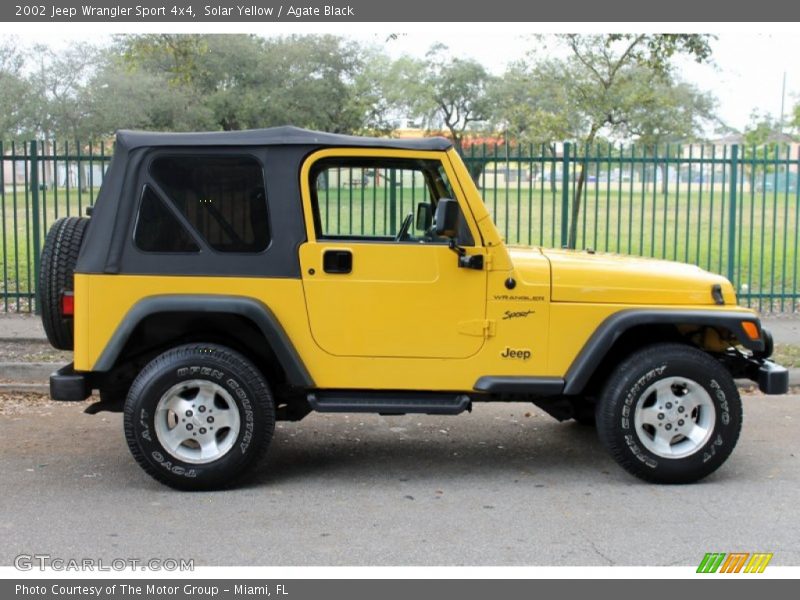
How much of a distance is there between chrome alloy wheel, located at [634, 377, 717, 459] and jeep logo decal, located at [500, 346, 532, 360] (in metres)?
0.73

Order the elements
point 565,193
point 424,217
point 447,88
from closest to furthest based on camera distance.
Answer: point 424,217 < point 565,193 < point 447,88

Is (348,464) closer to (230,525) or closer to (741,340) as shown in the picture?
(230,525)

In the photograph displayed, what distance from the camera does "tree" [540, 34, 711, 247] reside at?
13.1m

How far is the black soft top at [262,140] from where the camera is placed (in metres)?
5.92

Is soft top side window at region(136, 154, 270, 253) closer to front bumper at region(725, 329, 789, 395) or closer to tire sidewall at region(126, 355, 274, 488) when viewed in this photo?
tire sidewall at region(126, 355, 274, 488)

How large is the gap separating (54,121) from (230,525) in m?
16.8

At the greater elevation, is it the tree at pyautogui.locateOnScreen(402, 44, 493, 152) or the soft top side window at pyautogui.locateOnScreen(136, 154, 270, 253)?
the tree at pyautogui.locateOnScreen(402, 44, 493, 152)

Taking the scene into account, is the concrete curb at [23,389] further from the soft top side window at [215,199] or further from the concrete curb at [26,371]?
the soft top side window at [215,199]

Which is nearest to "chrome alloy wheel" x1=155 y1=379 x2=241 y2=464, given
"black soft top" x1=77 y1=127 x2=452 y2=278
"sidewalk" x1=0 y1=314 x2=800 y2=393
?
"black soft top" x1=77 y1=127 x2=452 y2=278

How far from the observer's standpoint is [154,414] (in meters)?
5.79

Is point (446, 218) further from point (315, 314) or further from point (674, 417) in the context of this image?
point (674, 417)

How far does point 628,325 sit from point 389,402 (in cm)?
152

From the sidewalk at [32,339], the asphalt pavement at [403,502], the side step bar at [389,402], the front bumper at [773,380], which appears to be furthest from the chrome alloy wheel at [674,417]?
the sidewalk at [32,339]

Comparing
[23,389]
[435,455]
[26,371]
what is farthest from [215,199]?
[26,371]
